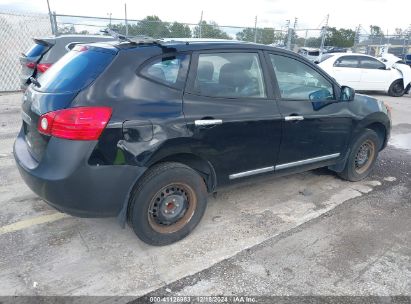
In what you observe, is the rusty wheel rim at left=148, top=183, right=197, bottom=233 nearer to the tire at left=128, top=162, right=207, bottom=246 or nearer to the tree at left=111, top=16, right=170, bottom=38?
the tire at left=128, top=162, right=207, bottom=246

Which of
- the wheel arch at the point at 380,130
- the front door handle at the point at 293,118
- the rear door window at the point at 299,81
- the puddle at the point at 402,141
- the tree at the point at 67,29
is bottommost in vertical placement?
the puddle at the point at 402,141

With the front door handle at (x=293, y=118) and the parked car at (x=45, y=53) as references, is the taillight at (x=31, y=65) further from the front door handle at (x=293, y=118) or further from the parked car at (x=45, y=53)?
the front door handle at (x=293, y=118)

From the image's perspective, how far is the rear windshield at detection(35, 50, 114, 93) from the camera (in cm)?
290

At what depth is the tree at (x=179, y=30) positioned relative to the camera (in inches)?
549

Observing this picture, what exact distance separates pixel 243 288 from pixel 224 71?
6.10 feet

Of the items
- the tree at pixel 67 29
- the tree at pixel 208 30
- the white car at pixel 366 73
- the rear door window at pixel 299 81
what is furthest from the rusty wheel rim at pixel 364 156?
the tree at pixel 208 30

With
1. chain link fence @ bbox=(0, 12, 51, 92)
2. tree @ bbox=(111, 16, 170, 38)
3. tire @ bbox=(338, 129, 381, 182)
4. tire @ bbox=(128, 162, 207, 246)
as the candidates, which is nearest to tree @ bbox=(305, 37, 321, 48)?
tree @ bbox=(111, 16, 170, 38)

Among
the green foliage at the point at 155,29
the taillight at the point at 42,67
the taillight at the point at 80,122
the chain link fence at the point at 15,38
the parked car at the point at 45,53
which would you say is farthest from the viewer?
the green foliage at the point at 155,29

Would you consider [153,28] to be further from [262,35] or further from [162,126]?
[162,126]

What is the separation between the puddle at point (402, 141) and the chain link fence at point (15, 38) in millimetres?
10199

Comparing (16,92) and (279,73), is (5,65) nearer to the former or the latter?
(16,92)

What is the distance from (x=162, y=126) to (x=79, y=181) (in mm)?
741

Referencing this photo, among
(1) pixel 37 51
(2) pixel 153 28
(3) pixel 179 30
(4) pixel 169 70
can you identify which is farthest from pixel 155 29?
(4) pixel 169 70

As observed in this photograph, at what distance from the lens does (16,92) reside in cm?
1140
